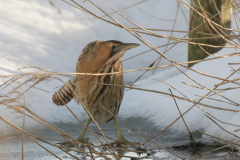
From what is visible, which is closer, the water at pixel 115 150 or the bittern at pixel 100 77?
the water at pixel 115 150

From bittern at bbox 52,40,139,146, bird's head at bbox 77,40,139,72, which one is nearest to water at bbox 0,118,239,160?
bittern at bbox 52,40,139,146

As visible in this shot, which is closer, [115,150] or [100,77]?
[115,150]

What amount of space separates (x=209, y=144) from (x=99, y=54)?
88 centimetres

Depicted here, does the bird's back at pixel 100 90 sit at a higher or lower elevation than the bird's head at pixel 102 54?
lower

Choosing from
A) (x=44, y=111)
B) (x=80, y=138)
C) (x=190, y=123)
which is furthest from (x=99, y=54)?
(x=44, y=111)

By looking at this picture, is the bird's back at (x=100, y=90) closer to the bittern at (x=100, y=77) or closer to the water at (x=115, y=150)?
the bittern at (x=100, y=77)

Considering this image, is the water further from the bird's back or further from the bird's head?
the bird's head

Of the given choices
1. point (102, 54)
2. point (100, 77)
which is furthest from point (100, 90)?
point (102, 54)

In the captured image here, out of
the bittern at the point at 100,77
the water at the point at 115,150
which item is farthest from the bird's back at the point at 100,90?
the water at the point at 115,150

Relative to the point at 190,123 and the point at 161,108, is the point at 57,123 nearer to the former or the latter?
the point at 161,108

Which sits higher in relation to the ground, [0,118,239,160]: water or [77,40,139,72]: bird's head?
[77,40,139,72]: bird's head

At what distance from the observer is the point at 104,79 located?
1803 mm

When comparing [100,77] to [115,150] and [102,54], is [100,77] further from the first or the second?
[115,150]

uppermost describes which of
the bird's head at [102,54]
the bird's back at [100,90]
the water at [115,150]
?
the bird's head at [102,54]
